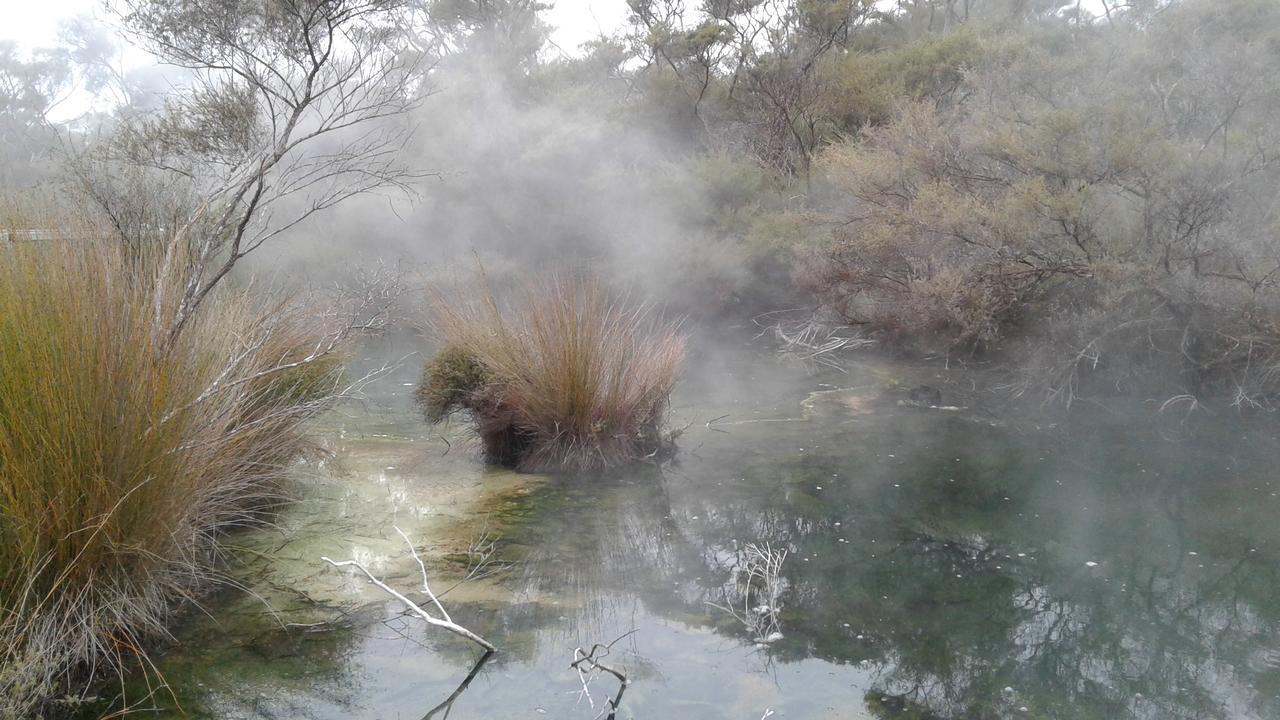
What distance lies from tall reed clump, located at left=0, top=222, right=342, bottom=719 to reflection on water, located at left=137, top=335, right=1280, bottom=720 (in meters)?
0.39

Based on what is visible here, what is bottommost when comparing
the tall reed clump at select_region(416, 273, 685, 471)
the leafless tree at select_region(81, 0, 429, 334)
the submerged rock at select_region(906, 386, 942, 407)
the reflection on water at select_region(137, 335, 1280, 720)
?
the submerged rock at select_region(906, 386, 942, 407)

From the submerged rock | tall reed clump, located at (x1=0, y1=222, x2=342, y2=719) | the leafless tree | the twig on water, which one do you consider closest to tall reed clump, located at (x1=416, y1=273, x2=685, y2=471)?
the leafless tree

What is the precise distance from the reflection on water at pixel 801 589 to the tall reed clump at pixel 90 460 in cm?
39

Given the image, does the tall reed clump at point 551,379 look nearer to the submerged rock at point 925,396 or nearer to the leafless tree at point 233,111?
the leafless tree at point 233,111

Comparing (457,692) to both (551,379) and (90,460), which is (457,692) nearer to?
(90,460)

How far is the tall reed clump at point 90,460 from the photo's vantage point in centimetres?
305

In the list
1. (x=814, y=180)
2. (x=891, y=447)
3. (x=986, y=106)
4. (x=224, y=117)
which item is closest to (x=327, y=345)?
(x=224, y=117)

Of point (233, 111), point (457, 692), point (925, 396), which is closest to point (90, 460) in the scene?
point (457, 692)

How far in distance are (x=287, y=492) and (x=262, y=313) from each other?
0.98 metres

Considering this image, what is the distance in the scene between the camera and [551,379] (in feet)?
20.2

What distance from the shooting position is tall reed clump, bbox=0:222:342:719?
3047mm

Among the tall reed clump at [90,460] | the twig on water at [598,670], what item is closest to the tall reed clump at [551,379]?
the tall reed clump at [90,460]

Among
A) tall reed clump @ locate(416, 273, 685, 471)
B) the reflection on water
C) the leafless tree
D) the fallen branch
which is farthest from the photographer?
tall reed clump @ locate(416, 273, 685, 471)

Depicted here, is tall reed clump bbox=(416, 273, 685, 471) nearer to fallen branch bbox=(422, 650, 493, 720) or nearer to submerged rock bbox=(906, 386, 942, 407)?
fallen branch bbox=(422, 650, 493, 720)
